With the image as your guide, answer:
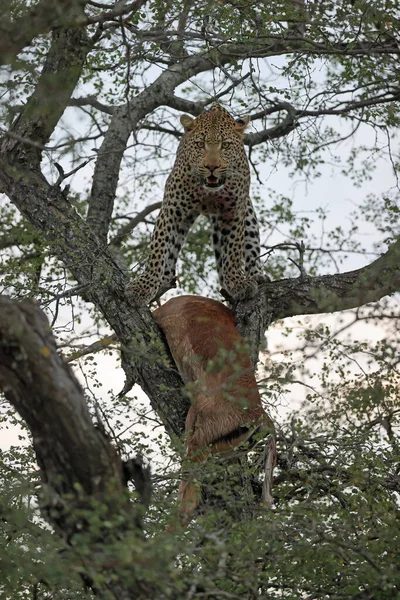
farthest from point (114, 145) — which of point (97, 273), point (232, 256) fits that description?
point (97, 273)

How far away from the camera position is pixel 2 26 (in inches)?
187

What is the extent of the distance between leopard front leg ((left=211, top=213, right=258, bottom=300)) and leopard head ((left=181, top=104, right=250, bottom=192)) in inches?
16.3

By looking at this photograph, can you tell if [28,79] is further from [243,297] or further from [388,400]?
[388,400]

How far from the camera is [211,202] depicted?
26.3ft

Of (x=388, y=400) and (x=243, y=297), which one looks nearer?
(x=388, y=400)

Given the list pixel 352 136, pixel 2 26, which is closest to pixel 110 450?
pixel 2 26

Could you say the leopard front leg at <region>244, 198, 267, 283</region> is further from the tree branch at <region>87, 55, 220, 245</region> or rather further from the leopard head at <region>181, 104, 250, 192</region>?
the tree branch at <region>87, 55, 220, 245</region>

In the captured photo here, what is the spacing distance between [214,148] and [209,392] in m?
2.93

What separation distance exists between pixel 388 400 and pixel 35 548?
8.75ft

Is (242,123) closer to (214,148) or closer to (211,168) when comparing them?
(214,148)

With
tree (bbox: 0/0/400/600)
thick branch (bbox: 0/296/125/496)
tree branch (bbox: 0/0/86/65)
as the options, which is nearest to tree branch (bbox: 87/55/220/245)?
tree (bbox: 0/0/400/600)

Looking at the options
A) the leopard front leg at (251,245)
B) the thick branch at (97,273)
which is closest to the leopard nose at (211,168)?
the leopard front leg at (251,245)

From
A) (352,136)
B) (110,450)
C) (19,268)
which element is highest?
(352,136)

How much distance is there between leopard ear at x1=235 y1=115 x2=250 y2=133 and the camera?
8422mm
